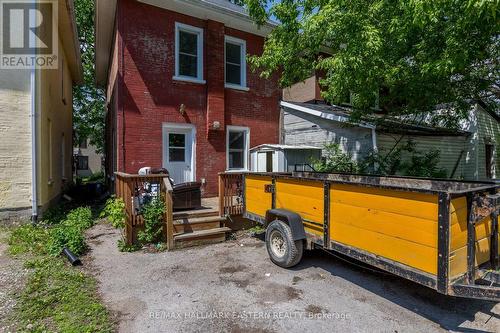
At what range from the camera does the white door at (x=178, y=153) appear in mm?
9188

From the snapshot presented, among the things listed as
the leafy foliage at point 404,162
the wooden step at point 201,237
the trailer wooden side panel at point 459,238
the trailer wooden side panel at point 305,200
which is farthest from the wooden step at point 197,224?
the leafy foliage at point 404,162

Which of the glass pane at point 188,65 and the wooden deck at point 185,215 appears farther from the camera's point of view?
the glass pane at point 188,65

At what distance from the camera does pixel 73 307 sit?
3418mm

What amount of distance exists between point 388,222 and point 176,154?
7.39 m

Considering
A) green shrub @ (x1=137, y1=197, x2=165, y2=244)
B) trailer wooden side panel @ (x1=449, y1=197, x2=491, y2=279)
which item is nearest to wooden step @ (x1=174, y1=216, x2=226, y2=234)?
green shrub @ (x1=137, y1=197, x2=165, y2=244)

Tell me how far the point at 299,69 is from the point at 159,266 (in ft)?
22.1

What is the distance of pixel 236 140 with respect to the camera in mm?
10445

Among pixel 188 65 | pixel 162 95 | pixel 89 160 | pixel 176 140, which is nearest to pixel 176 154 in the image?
pixel 176 140

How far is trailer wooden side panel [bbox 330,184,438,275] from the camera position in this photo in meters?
2.78

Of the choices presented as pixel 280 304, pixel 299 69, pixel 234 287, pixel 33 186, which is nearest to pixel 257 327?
pixel 280 304

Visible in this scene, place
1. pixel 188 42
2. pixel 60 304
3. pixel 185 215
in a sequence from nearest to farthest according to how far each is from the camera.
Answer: pixel 60 304 < pixel 185 215 < pixel 188 42

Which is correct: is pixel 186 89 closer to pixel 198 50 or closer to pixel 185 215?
pixel 198 50

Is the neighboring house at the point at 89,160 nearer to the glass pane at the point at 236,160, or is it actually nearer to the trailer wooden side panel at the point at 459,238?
the glass pane at the point at 236,160

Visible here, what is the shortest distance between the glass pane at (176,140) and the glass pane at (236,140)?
1.66 metres
